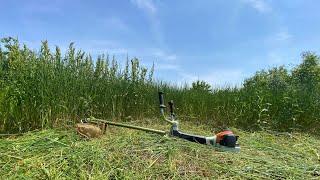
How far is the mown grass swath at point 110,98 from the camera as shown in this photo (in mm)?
6023

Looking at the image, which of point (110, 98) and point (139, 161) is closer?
point (139, 161)

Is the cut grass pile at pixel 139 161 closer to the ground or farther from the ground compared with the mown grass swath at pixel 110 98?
closer to the ground

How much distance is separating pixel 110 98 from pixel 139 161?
345 cm

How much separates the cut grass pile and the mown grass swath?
113 centimetres

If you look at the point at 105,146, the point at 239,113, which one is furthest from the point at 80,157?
the point at 239,113

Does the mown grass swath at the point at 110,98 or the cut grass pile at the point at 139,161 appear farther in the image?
the mown grass swath at the point at 110,98

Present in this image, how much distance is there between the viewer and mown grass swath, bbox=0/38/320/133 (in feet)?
19.8

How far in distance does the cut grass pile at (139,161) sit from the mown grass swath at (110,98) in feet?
3.71

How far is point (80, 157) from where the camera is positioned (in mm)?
4016

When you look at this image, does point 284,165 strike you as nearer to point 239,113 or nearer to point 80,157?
point 80,157

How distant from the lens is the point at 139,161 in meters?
3.95

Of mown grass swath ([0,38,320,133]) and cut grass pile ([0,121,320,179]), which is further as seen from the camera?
mown grass swath ([0,38,320,133])

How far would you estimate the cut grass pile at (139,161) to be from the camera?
12.4 ft

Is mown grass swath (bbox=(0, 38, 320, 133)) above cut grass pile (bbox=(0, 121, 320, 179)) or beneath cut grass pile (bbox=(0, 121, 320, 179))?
above
